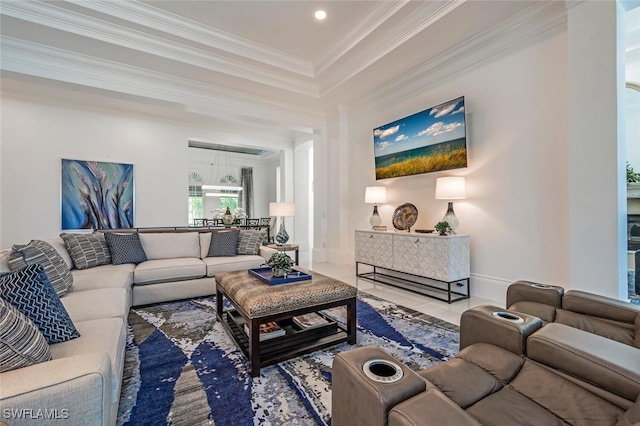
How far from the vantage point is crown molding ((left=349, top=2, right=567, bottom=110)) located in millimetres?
2920

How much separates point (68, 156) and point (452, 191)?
671cm

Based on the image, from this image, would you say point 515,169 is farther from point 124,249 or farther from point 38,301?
point 124,249

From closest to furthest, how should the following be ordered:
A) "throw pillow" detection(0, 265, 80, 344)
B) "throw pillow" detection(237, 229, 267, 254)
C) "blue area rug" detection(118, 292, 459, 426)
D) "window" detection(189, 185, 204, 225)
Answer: "throw pillow" detection(0, 265, 80, 344) → "blue area rug" detection(118, 292, 459, 426) → "throw pillow" detection(237, 229, 267, 254) → "window" detection(189, 185, 204, 225)

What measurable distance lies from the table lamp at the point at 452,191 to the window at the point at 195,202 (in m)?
9.03

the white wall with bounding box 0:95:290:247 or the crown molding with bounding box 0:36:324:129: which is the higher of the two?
the crown molding with bounding box 0:36:324:129

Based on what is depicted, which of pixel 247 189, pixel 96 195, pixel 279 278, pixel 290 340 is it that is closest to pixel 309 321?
pixel 290 340

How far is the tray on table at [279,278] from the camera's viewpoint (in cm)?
239

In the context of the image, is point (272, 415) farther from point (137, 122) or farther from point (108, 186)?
point (137, 122)

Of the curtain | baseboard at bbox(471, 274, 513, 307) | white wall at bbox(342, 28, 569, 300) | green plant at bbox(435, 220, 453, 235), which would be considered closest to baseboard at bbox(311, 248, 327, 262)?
white wall at bbox(342, 28, 569, 300)

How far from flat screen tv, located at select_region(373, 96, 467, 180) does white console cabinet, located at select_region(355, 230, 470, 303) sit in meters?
1.02

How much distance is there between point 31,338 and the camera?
115 centimetres

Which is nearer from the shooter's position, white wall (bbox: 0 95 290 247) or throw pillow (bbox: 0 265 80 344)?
throw pillow (bbox: 0 265 80 344)

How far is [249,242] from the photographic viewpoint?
4211mm

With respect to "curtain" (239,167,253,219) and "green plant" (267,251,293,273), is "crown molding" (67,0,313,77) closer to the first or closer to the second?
"green plant" (267,251,293,273)
